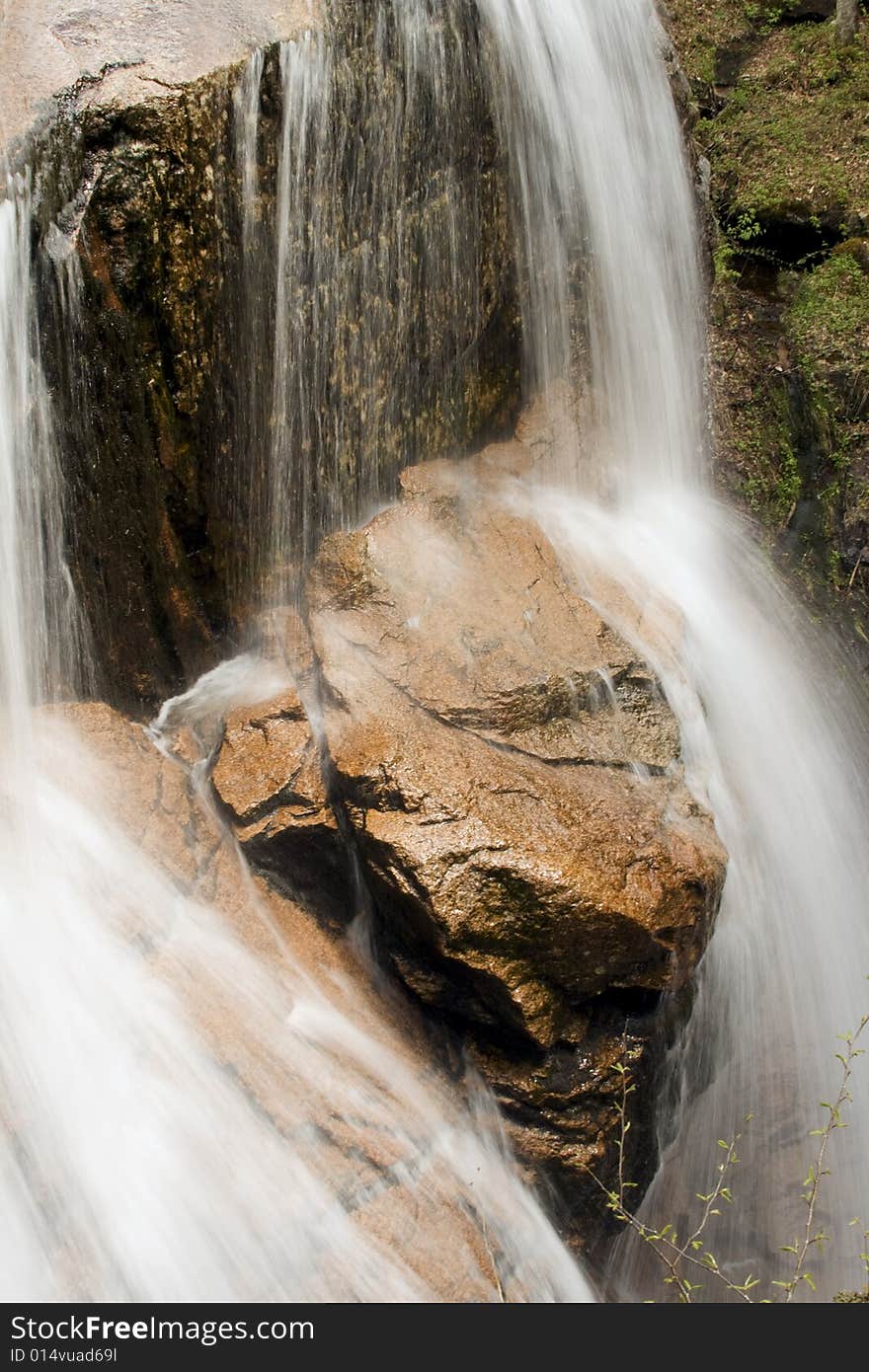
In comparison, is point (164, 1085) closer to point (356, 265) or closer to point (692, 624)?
point (692, 624)

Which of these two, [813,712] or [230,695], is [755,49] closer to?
[813,712]

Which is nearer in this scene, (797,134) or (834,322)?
(834,322)

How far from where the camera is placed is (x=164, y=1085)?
4031 millimetres

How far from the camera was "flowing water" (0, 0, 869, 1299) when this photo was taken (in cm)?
394

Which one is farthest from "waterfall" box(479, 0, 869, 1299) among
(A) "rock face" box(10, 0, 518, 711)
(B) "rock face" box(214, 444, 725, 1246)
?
(A) "rock face" box(10, 0, 518, 711)

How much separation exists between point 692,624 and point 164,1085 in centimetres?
341

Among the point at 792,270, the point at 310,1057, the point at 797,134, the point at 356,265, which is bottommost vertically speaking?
the point at 310,1057

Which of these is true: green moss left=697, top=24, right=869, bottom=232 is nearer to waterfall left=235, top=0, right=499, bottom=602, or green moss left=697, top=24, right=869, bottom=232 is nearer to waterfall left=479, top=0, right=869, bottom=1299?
waterfall left=479, top=0, right=869, bottom=1299

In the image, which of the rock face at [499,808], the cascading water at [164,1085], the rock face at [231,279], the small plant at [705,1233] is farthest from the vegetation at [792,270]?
the cascading water at [164,1085]

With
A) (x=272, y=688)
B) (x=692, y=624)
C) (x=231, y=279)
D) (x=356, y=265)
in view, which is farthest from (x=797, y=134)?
(x=272, y=688)

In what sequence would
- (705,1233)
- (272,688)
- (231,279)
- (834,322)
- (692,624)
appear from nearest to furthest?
(231,279) < (272,688) < (705,1233) < (692,624) < (834,322)

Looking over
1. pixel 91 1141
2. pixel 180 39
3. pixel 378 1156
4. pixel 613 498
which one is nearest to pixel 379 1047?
pixel 378 1156

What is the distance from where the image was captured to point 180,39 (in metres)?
4.63

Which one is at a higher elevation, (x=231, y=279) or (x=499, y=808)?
(x=231, y=279)
